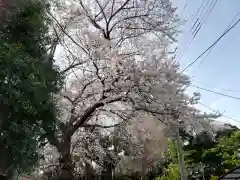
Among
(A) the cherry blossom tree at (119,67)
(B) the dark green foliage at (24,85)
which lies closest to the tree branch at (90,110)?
(A) the cherry blossom tree at (119,67)

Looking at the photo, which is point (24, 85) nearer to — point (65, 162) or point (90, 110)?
point (90, 110)

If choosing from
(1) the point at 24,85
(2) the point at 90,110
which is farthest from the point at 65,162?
(1) the point at 24,85

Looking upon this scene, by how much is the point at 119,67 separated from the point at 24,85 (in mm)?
3120

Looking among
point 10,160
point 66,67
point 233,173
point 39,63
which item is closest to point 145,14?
point 66,67

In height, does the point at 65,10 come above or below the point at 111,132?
above

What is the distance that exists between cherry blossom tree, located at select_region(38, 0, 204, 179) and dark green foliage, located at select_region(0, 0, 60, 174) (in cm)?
160

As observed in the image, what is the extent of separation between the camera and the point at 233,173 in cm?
914

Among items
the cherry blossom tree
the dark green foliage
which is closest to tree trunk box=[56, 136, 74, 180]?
the cherry blossom tree

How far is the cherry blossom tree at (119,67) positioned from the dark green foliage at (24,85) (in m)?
1.60

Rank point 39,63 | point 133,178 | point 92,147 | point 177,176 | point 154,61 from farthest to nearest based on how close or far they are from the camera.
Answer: point 133,178, point 177,176, point 92,147, point 154,61, point 39,63

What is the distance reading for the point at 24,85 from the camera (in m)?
4.39

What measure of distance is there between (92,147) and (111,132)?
1.47m

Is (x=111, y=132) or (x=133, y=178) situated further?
(x=133, y=178)

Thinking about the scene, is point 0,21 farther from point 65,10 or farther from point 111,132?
point 111,132
